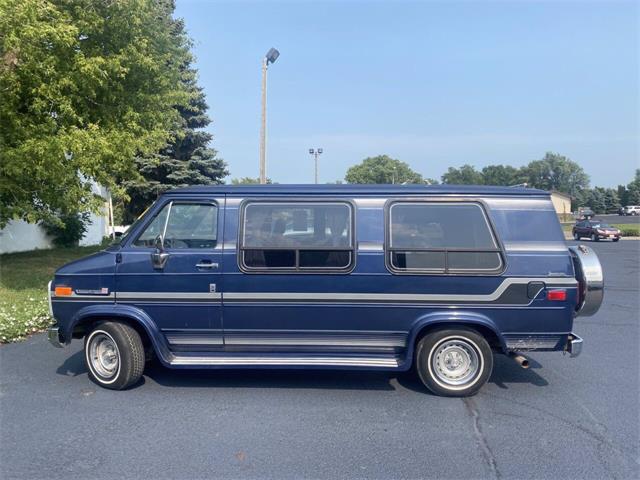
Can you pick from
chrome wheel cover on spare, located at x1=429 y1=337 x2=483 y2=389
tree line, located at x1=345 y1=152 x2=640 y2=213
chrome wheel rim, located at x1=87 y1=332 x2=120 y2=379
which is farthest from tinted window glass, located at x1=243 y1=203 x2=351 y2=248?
tree line, located at x1=345 y1=152 x2=640 y2=213

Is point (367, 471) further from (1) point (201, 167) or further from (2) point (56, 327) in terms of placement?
(1) point (201, 167)

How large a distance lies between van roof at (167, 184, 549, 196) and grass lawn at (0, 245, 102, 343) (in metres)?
3.97

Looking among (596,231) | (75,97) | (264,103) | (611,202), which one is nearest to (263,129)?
(264,103)

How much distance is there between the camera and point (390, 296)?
16.6 feet

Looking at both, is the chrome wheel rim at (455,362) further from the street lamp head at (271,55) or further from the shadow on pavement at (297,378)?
the street lamp head at (271,55)

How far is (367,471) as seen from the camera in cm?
370

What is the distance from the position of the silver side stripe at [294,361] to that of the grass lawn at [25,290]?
3.74 meters

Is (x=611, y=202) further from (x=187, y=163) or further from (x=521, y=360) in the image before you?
(x=521, y=360)

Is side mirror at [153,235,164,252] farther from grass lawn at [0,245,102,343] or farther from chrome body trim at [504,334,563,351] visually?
grass lawn at [0,245,102,343]

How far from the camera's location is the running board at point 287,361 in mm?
5082

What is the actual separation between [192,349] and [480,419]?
2.82 meters

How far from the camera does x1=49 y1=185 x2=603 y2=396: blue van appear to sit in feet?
16.4

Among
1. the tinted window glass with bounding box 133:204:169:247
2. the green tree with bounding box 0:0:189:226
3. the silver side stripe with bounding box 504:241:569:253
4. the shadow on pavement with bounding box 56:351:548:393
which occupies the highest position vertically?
the green tree with bounding box 0:0:189:226

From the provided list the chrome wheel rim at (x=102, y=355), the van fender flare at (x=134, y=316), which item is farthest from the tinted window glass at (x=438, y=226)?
the chrome wheel rim at (x=102, y=355)
